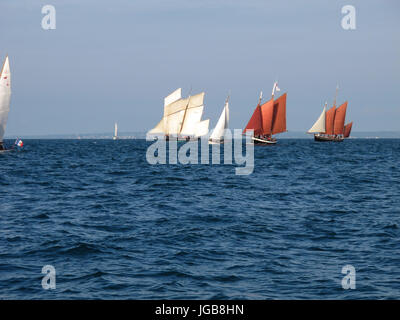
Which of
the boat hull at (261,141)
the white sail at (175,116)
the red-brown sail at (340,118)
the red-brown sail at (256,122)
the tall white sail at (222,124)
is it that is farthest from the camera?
the white sail at (175,116)

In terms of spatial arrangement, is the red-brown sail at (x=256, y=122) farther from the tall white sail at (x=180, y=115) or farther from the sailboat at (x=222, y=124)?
the tall white sail at (x=180, y=115)

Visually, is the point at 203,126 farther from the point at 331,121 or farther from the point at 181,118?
the point at 331,121

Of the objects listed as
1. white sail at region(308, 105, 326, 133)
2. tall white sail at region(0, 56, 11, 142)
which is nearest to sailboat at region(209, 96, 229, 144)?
white sail at region(308, 105, 326, 133)

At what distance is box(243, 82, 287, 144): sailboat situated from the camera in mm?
107875

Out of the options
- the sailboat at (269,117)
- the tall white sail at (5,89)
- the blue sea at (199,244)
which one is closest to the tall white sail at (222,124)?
the sailboat at (269,117)

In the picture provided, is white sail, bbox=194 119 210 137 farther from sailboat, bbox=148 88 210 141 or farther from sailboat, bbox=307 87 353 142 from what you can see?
sailboat, bbox=307 87 353 142

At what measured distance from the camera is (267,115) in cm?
10950

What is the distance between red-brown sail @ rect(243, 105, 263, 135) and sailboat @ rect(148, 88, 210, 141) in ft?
94.8

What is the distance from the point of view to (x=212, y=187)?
1207 inches

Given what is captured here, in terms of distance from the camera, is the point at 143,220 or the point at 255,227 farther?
the point at 143,220

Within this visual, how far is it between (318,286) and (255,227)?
6.28m

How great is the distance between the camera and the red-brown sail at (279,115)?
107 m
